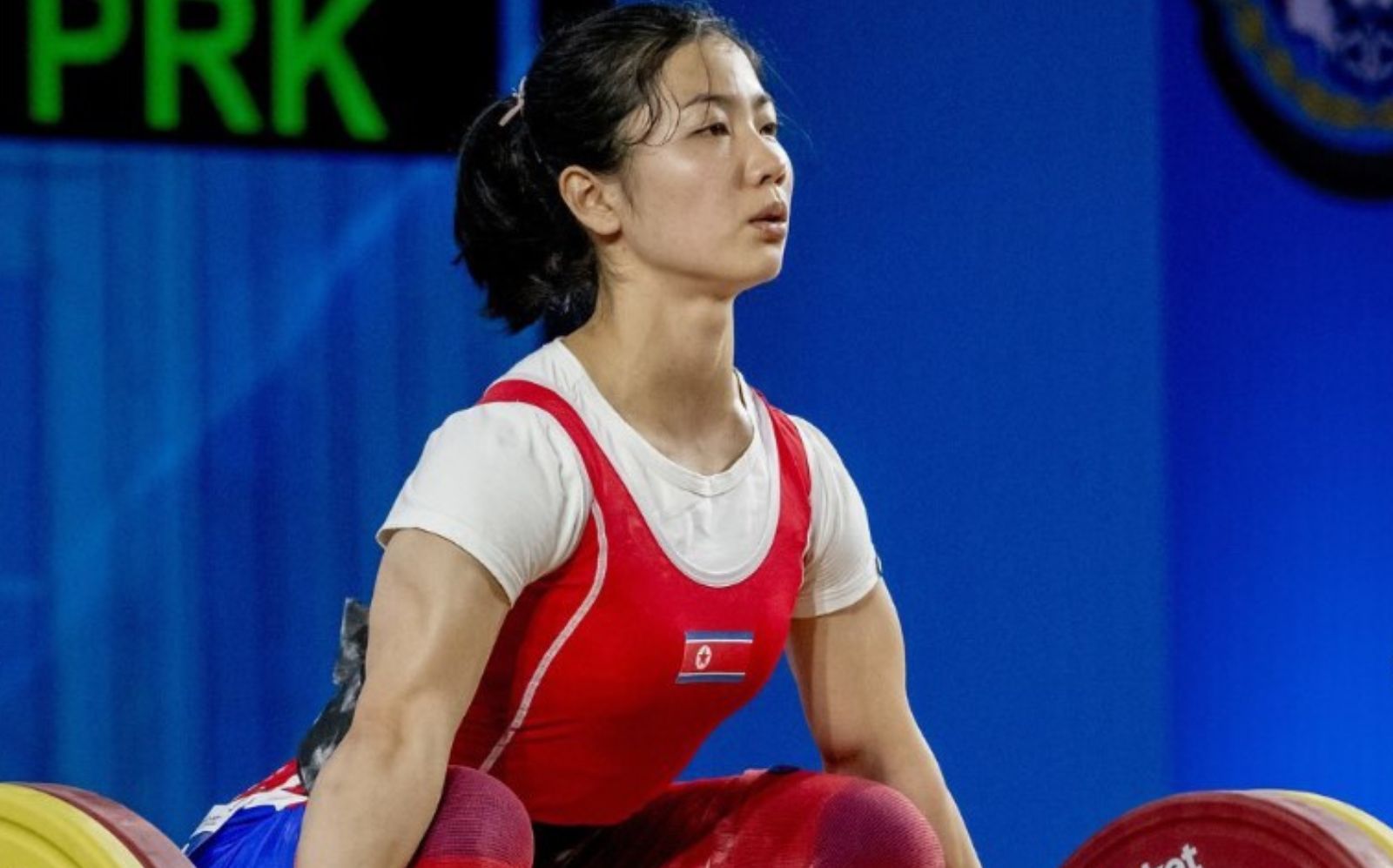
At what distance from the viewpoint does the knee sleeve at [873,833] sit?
2.11 metres

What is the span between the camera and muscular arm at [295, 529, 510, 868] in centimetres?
190

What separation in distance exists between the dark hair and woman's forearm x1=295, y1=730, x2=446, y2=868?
22.4 inches

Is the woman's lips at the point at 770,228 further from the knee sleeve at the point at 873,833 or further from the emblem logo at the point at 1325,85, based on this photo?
the emblem logo at the point at 1325,85

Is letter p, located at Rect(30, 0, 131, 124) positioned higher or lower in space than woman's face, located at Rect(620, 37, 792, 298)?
higher

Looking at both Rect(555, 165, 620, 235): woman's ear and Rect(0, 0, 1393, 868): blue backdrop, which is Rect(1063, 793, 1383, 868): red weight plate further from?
Rect(0, 0, 1393, 868): blue backdrop

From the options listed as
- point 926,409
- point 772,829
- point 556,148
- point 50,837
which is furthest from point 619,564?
point 926,409

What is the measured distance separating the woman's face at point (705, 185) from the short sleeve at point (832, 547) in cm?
24

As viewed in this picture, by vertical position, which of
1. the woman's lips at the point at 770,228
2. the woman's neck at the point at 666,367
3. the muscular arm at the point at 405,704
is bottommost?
the muscular arm at the point at 405,704

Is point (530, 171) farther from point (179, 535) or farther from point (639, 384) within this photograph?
point (179, 535)

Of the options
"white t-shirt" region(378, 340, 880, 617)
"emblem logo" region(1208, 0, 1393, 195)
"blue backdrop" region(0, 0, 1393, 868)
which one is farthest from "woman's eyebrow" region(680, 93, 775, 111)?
"emblem logo" region(1208, 0, 1393, 195)

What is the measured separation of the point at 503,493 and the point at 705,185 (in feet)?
1.31

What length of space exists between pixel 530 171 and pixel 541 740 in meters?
0.60

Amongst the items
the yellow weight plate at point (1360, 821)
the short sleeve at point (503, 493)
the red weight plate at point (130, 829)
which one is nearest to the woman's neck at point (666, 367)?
the short sleeve at point (503, 493)

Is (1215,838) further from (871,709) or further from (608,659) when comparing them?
(608,659)
